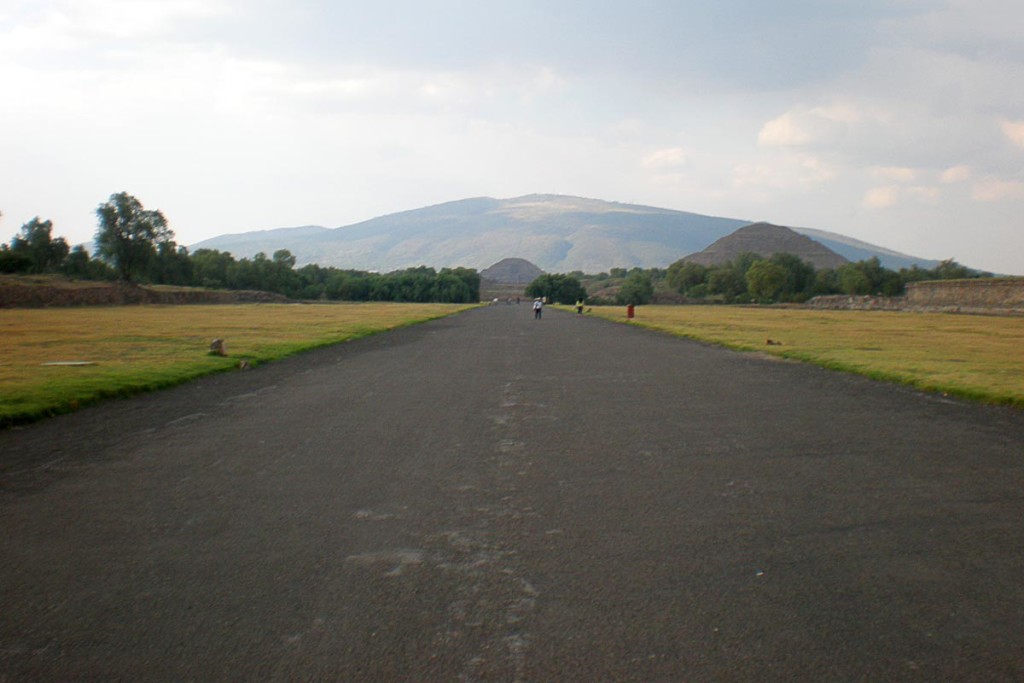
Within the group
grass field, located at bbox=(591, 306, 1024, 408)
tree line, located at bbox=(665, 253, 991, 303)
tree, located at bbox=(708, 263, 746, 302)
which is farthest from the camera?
tree, located at bbox=(708, 263, 746, 302)

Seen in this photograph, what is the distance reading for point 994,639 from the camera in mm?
4008

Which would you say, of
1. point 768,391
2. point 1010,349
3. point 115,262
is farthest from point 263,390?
point 115,262

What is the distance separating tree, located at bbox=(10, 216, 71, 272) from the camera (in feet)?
319

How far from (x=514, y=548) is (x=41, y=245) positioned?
367ft

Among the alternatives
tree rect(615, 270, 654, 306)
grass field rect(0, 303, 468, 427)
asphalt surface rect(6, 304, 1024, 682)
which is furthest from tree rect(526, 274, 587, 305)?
asphalt surface rect(6, 304, 1024, 682)

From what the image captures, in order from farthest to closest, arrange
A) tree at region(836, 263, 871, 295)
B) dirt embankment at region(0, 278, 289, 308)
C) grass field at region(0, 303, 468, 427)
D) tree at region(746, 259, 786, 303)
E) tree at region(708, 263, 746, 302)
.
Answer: tree at region(708, 263, 746, 302) → tree at region(836, 263, 871, 295) → tree at region(746, 259, 786, 303) → dirt embankment at region(0, 278, 289, 308) → grass field at region(0, 303, 468, 427)

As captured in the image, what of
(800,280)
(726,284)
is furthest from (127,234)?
(800,280)

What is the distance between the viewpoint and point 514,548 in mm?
5469

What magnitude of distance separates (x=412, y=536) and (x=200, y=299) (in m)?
104

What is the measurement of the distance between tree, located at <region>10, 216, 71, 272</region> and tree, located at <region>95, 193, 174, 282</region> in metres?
5.05

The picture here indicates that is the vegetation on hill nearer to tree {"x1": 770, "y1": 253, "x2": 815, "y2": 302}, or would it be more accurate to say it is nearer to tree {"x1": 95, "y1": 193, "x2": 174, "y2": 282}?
tree {"x1": 770, "y1": 253, "x2": 815, "y2": 302}

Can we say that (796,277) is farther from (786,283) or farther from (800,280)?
(786,283)

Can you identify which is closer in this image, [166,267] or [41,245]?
[41,245]

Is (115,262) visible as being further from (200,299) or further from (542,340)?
(542,340)
